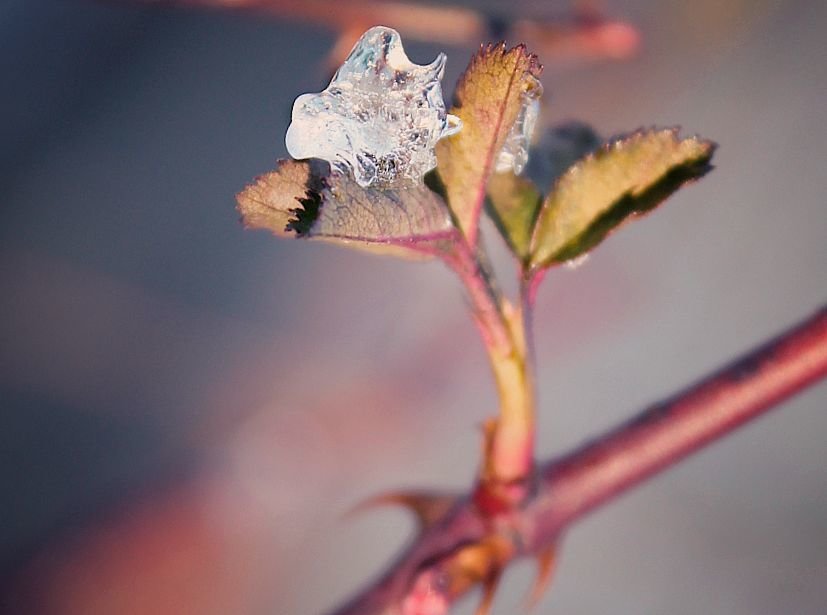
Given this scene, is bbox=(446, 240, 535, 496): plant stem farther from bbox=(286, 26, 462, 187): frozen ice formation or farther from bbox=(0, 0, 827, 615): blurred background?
bbox=(0, 0, 827, 615): blurred background

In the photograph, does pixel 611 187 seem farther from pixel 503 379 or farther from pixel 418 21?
pixel 418 21

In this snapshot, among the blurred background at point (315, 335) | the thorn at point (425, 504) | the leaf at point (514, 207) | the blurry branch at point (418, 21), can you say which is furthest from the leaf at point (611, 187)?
the blurred background at point (315, 335)

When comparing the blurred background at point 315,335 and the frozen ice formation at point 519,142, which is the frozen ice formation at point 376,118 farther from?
the blurred background at point 315,335

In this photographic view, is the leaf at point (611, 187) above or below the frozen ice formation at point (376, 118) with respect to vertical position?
below

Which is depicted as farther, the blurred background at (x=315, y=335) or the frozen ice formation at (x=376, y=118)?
the blurred background at (x=315, y=335)

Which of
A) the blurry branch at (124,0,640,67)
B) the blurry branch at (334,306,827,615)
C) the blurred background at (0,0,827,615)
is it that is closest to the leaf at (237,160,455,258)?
the blurry branch at (334,306,827,615)

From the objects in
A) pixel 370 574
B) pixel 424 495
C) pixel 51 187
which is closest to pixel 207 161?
pixel 51 187

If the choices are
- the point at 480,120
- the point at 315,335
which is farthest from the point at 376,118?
the point at 315,335
